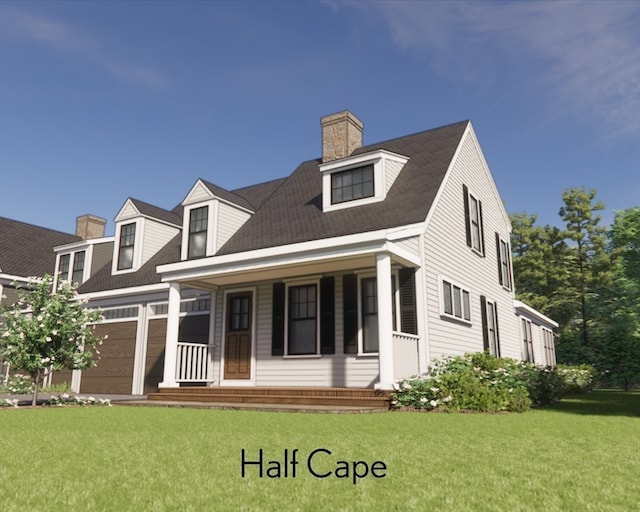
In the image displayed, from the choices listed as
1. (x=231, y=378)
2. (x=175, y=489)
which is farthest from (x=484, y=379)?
(x=175, y=489)

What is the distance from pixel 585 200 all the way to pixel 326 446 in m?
36.3

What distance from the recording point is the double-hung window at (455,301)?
1250 centimetres

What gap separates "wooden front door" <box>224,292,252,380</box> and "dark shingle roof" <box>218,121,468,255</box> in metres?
1.51

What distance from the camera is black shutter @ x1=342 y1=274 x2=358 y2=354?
11672 mm

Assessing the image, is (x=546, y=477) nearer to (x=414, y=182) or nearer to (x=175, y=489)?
(x=175, y=489)

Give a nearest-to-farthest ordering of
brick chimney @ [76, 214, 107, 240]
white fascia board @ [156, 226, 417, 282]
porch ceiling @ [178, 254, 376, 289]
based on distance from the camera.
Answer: white fascia board @ [156, 226, 417, 282], porch ceiling @ [178, 254, 376, 289], brick chimney @ [76, 214, 107, 240]

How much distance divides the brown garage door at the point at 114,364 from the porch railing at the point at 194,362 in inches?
144

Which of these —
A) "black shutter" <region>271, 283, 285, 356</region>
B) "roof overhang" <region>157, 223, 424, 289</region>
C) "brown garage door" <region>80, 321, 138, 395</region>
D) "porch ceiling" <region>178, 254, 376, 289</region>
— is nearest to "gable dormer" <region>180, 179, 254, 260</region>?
"porch ceiling" <region>178, 254, 376, 289</region>

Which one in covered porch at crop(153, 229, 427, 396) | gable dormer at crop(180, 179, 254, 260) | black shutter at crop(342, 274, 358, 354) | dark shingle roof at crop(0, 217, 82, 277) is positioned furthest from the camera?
dark shingle roof at crop(0, 217, 82, 277)

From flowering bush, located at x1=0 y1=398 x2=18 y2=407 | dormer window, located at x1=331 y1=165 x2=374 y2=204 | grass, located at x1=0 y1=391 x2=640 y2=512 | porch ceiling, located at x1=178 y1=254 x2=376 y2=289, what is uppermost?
dormer window, located at x1=331 y1=165 x2=374 y2=204

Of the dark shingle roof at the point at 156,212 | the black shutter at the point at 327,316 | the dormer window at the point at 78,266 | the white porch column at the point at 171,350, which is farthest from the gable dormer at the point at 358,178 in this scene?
the dormer window at the point at 78,266

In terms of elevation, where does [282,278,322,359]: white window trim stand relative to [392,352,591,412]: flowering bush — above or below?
above

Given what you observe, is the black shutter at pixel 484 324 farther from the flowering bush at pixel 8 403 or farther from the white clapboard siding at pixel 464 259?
the flowering bush at pixel 8 403

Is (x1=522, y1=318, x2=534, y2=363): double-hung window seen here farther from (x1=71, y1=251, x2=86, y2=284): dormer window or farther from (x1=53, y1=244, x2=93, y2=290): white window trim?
(x1=71, y1=251, x2=86, y2=284): dormer window
